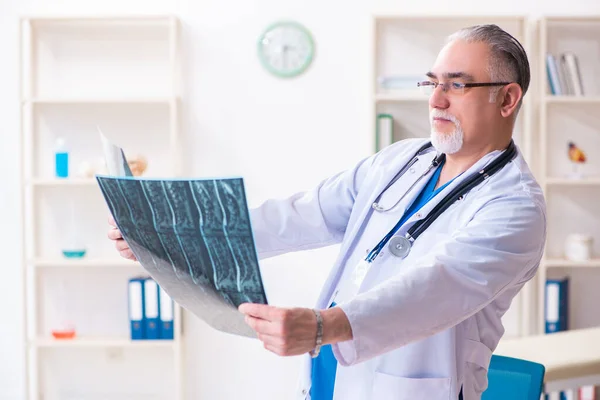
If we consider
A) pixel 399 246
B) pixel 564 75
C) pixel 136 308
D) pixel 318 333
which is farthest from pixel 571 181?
pixel 318 333

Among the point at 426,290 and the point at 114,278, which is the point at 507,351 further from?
the point at 114,278

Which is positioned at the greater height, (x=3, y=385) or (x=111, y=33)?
(x=111, y=33)

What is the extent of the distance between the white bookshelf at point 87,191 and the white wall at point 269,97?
0.11 metres

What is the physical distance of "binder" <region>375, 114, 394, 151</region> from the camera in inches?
144

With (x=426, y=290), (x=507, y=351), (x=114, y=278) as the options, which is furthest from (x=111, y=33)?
(x=426, y=290)

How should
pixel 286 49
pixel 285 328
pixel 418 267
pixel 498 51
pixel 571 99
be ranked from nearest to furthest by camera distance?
pixel 285 328, pixel 418 267, pixel 498 51, pixel 571 99, pixel 286 49

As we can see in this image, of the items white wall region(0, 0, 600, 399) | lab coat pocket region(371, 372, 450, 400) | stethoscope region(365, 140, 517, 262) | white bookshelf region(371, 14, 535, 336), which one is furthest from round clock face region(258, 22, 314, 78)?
lab coat pocket region(371, 372, 450, 400)

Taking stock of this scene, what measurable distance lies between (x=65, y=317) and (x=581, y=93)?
2.67 meters

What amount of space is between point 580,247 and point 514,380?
229cm

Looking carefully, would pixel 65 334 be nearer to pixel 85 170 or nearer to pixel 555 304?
pixel 85 170

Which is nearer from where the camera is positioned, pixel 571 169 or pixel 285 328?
pixel 285 328

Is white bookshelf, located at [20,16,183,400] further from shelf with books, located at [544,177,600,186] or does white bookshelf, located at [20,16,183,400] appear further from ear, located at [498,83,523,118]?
ear, located at [498,83,523,118]

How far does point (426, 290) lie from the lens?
3.80ft

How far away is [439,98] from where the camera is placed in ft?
4.81
